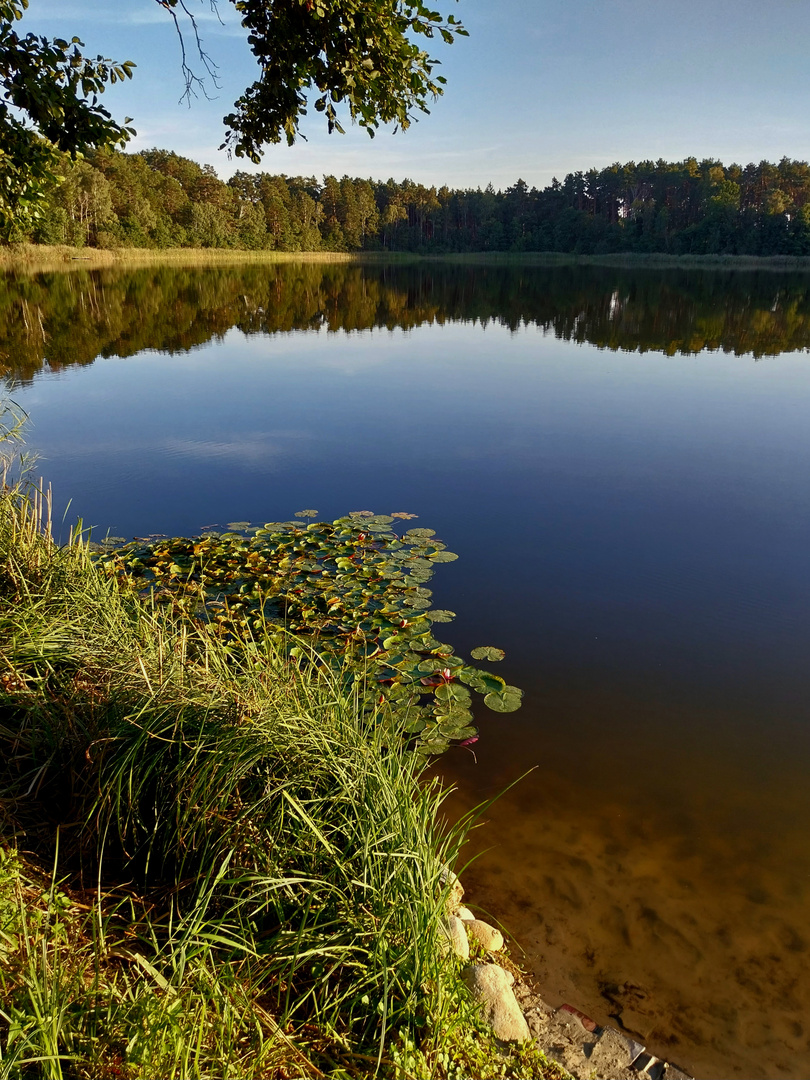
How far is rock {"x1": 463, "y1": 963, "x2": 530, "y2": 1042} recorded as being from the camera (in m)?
2.54

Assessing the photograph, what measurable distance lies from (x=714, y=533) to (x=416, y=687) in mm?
4746

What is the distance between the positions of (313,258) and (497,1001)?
3403 inches

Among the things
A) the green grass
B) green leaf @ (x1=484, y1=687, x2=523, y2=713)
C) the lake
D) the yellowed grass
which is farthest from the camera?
the yellowed grass

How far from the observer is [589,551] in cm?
749

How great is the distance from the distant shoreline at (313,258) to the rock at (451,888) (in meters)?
46.3

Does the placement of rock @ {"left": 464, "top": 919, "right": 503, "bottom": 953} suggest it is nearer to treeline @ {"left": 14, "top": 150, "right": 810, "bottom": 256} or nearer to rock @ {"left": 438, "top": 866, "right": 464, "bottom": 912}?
rock @ {"left": 438, "top": 866, "right": 464, "bottom": 912}

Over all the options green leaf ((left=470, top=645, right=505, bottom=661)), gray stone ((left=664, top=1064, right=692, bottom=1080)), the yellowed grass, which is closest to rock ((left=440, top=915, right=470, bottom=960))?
gray stone ((left=664, top=1064, right=692, bottom=1080))

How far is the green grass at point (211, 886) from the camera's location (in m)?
2.02

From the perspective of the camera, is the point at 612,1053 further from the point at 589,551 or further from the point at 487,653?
the point at 589,551

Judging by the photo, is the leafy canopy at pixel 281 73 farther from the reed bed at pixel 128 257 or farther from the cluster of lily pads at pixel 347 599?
the reed bed at pixel 128 257

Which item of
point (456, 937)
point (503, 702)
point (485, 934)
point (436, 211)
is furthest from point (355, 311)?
point (436, 211)

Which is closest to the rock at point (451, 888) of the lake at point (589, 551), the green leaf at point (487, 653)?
the lake at point (589, 551)

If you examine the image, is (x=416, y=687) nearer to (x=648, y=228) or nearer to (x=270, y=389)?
(x=270, y=389)

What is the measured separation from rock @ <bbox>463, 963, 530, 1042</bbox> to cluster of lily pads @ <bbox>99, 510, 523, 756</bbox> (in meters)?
1.50
